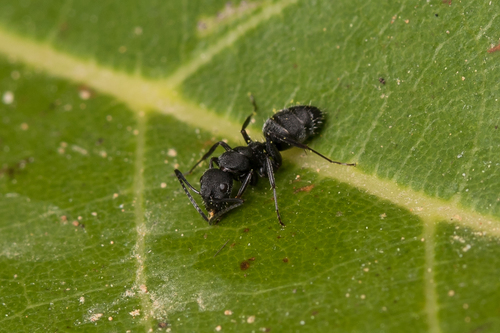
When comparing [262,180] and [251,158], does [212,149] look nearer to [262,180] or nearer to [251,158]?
[251,158]

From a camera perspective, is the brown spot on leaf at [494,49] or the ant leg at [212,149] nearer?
the brown spot on leaf at [494,49]

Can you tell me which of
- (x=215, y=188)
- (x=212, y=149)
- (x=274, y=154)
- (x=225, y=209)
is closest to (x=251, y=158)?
(x=274, y=154)

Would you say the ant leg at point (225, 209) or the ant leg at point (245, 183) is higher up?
the ant leg at point (245, 183)

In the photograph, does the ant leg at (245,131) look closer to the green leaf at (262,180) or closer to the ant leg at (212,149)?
the green leaf at (262,180)

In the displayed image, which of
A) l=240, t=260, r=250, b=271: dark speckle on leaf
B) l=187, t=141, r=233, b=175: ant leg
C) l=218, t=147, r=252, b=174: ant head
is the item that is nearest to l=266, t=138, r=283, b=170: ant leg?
l=218, t=147, r=252, b=174: ant head

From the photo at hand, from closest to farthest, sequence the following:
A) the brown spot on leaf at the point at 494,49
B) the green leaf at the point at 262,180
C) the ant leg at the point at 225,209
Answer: the green leaf at the point at 262,180
the brown spot on leaf at the point at 494,49
the ant leg at the point at 225,209

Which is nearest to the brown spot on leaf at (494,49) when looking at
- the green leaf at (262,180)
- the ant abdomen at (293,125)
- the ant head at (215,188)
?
the green leaf at (262,180)

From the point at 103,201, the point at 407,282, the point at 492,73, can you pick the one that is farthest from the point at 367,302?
the point at 103,201

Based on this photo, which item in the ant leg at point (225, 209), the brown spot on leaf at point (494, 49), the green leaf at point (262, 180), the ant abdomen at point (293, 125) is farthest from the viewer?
the ant abdomen at point (293, 125)
